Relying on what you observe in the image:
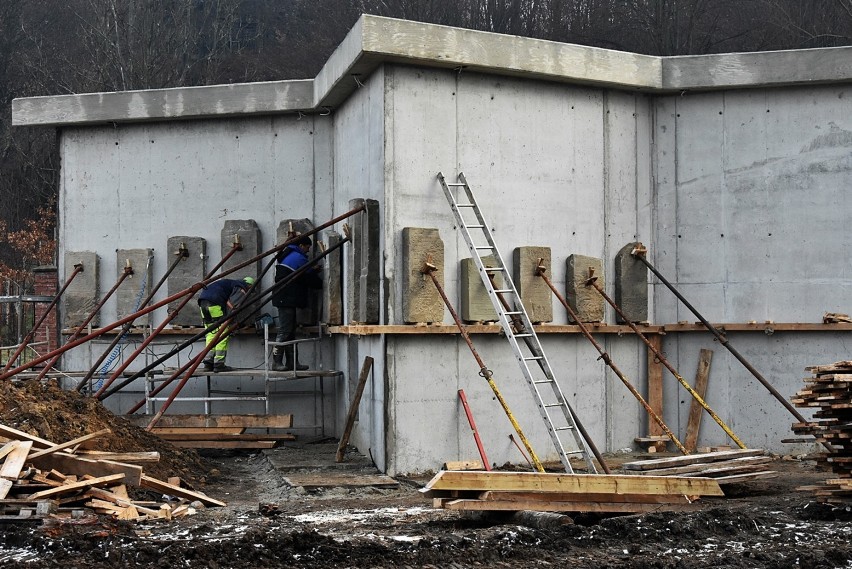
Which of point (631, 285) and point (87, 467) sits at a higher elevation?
point (631, 285)

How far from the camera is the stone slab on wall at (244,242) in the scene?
16.3m

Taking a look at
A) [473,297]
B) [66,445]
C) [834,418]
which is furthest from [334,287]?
[834,418]

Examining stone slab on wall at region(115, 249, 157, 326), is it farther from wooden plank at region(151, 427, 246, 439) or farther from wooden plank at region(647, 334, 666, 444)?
wooden plank at region(647, 334, 666, 444)

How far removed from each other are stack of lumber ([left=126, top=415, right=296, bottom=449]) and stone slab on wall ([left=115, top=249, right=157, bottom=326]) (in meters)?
2.26

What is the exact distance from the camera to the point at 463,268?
13242mm

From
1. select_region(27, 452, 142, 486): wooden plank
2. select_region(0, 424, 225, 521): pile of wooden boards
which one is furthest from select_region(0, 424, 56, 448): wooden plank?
select_region(27, 452, 142, 486): wooden plank

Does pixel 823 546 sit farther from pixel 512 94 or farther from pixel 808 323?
pixel 512 94

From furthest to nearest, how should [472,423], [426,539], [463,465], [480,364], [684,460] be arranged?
[472,423]
[480,364]
[463,465]
[684,460]
[426,539]

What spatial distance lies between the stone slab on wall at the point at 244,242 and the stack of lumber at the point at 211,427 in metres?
2.37

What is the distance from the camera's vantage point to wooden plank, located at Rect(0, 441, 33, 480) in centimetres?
962

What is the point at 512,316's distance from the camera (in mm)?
12883

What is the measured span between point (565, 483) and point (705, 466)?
2340 mm

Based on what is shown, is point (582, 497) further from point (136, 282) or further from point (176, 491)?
point (136, 282)

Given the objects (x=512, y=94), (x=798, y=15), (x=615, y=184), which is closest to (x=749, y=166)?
(x=615, y=184)
